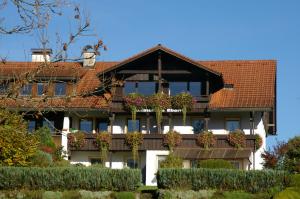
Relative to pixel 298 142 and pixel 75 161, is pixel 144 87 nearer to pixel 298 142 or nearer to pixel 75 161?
pixel 75 161

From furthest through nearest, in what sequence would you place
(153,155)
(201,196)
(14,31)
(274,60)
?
(274,60) → (153,155) → (201,196) → (14,31)

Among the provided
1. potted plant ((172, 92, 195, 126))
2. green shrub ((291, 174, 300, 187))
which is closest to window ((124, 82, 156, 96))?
potted plant ((172, 92, 195, 126))

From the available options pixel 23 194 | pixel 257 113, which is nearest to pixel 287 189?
pixel 23 194

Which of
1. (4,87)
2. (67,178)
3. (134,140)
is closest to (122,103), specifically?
(134,140)

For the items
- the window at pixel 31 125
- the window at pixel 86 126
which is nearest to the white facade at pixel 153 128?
the window at pixel 86 126

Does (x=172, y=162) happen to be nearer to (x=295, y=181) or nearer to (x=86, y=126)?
(x=86, y=126)

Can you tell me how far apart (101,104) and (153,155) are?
419 cm

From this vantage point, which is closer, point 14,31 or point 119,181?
point 14,31

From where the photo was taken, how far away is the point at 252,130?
3966cm

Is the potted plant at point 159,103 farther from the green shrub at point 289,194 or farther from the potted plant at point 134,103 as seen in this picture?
the green shrub at point 289,194

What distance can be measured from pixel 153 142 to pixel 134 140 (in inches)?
43.9

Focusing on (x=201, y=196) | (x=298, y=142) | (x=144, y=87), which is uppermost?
(x=144, y=87)

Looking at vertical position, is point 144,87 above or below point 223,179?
above

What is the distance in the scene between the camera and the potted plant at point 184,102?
39.0 meters
